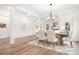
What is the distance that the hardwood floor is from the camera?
2248 millimetres

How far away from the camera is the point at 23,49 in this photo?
229 centimetres

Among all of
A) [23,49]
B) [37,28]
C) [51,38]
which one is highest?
[37,28]

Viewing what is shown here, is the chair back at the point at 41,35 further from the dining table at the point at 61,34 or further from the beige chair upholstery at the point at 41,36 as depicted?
the dining table at the point at 61,34

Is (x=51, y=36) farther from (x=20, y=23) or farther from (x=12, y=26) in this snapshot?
(x=12, y=26)

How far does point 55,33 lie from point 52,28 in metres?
0.14

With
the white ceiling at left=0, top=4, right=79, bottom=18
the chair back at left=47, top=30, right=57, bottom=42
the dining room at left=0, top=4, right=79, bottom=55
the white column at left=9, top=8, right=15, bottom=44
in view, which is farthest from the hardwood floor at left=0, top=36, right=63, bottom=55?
the white ceiling at left=0, top=4, right=79, bottom=18

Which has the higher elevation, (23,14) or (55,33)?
(23,14)

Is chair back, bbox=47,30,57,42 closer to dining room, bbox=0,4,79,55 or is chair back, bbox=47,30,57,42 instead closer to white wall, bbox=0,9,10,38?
dining room, bbox=0,4,79,55

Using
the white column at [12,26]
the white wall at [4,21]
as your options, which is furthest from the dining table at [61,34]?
the white wall at [4,21]

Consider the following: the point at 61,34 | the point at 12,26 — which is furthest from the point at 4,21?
the point at 61,34

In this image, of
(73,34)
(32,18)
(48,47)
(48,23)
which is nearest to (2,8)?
(32,18)

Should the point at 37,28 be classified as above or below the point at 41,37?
above

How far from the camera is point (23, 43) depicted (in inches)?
90.0

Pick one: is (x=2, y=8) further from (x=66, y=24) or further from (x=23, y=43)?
(x=66, y=24)
